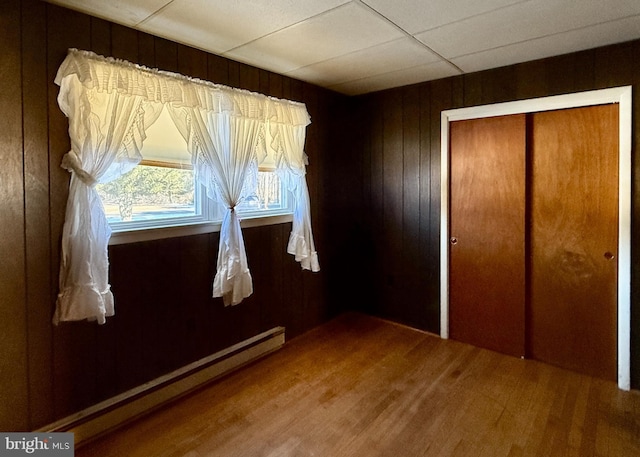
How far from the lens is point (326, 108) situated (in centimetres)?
352

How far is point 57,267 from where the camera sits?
1.90m

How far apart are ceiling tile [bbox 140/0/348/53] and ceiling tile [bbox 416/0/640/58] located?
0.82m

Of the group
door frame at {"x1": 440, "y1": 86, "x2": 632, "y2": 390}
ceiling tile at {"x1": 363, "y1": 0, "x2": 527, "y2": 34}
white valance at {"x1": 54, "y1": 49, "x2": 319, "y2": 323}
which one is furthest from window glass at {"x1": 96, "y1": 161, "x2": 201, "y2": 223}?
door frame at {"x1": 440, "y1": 86, "x2": 632, "y2": 390}

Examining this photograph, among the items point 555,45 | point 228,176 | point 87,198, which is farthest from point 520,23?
point 87,198

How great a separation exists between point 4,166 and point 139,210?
0.68 meters

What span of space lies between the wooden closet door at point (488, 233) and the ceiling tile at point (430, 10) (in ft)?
3.79

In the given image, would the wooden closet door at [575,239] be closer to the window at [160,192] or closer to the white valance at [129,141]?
the white valance at [129,141]

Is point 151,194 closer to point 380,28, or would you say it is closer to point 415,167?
point 380,28

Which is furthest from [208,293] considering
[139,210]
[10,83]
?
[10,83]

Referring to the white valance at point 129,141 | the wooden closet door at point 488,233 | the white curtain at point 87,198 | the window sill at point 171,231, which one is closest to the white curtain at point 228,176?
the white valance at point 129,141

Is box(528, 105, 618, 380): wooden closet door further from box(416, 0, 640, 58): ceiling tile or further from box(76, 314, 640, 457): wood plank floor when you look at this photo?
box(416, 0, 640, 58): ceiling tile

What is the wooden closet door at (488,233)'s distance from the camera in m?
2.87

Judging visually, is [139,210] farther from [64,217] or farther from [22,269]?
[22,269]

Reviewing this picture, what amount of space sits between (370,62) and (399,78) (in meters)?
0.52
